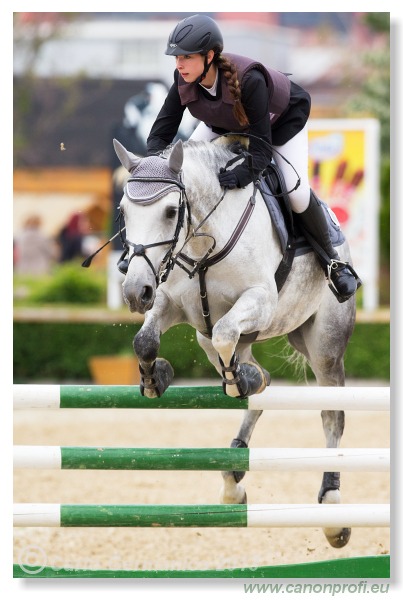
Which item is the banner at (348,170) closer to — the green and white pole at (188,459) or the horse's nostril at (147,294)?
the green and white pole at (188,459)

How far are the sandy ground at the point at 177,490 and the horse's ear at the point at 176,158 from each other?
6.70 feet

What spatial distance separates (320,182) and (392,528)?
29.6ft

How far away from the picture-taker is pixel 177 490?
737 cm

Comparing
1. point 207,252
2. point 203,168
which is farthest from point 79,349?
point 203,168

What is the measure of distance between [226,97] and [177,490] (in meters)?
4.08

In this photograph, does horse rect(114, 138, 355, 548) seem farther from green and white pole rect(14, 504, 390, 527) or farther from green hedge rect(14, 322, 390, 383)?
green hedge rect(14, 322, 390, 383)

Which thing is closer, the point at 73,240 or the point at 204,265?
the point at 204,265

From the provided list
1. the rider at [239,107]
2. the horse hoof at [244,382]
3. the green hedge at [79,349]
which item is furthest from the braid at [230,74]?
the green hedge at [79,349]

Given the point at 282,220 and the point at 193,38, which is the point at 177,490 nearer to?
the point at 282,220

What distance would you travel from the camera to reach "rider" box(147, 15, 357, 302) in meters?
3.86

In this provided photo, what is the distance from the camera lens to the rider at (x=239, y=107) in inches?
152
